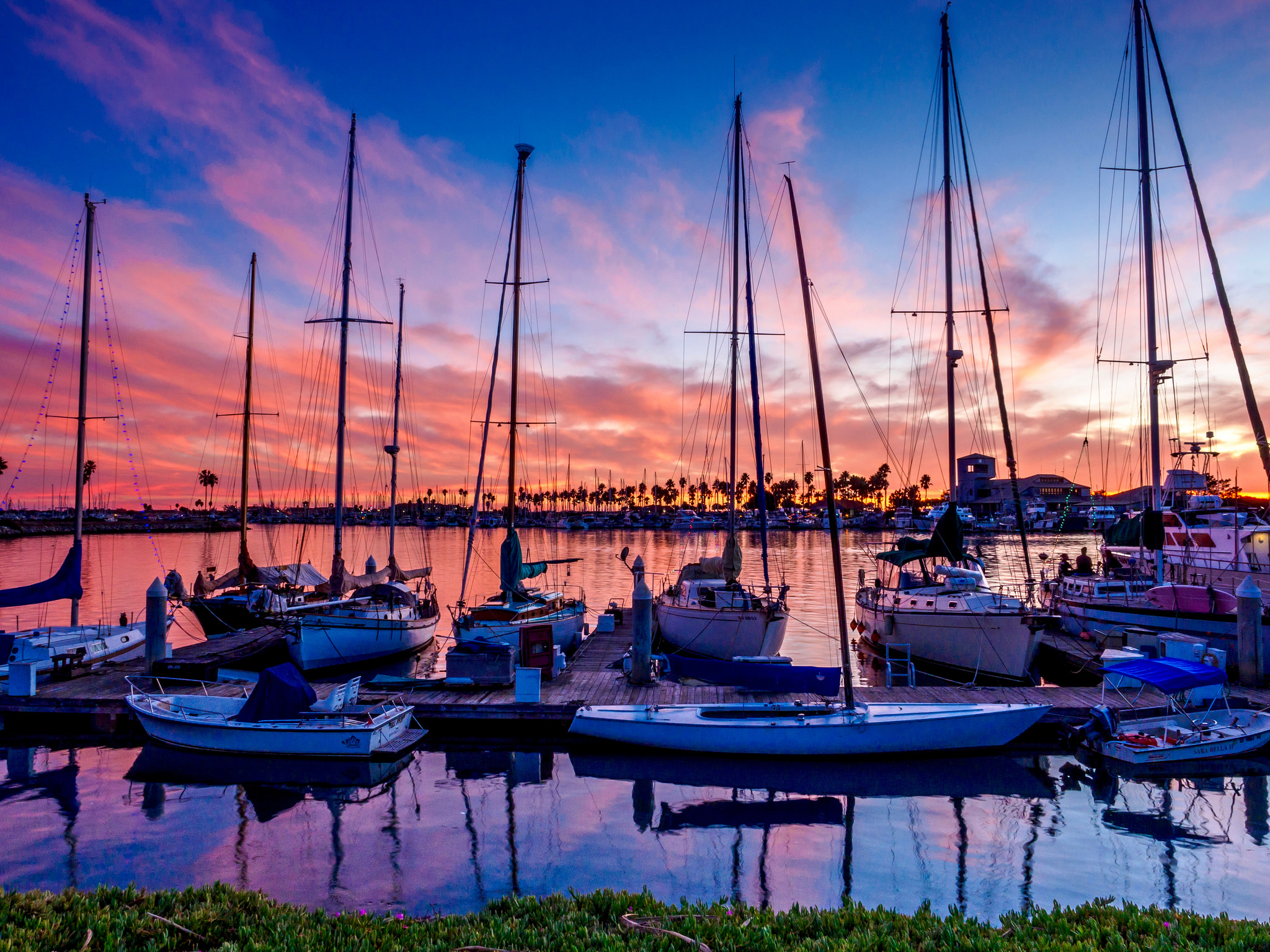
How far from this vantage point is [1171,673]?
1573 cm

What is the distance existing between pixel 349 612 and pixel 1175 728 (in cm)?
2467

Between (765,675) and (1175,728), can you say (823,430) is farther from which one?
(1175,728)

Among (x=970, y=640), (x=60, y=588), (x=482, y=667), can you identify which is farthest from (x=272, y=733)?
(x=970, y=640)

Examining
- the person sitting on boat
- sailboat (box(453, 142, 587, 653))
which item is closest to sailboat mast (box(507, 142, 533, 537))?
sailboat (box(453, 142, 587, 653))

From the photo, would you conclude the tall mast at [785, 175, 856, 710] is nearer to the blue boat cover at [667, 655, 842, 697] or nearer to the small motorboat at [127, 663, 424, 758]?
the blue boat cover at [667, 655, 842, 697]

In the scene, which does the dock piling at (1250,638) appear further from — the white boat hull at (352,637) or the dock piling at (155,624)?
the dock piling at (155,624)

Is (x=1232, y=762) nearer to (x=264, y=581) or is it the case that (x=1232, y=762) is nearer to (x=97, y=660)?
(x=97, y=660)

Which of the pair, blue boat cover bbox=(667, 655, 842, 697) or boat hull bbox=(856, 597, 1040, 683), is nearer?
blue boat cover bbox=(667, 655, 842, 697)

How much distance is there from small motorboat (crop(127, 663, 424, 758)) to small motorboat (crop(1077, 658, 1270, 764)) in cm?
1589

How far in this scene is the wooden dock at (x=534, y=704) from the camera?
714 inches

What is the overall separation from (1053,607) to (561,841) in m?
28.1

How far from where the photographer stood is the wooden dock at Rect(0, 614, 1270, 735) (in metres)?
18.1

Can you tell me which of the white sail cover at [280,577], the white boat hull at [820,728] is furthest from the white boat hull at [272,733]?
the white sail cover at [280,577]

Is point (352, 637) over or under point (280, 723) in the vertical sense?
over
